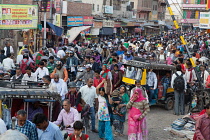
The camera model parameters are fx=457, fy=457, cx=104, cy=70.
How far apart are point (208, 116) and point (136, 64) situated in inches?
253

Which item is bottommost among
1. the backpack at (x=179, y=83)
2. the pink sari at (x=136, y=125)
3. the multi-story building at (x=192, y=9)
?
the pink sari at (x=136, y=125)

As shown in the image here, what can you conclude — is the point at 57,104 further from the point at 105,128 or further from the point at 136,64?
the point at 136,64

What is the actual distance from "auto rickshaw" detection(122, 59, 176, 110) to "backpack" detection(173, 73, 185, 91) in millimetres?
807

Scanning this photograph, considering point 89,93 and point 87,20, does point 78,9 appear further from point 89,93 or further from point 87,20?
point 89,93

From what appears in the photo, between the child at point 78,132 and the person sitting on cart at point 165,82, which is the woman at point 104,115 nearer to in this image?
the child at point 78,132

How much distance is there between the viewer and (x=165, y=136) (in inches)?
457

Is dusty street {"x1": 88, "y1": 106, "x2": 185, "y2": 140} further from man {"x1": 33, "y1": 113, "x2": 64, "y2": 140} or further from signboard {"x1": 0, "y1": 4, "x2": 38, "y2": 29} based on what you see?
signboard {"x1": 0, "y1": 4, "x2": 38, "y2": 29}

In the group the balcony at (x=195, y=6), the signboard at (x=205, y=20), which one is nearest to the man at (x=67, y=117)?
the signboard at (x=205, y=20)

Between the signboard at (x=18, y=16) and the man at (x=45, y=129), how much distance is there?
609 inches

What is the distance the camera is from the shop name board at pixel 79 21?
38375 mm

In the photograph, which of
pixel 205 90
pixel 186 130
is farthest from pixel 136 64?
pixel 186 130

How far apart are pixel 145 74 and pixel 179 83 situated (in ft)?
3.72

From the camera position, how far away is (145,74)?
1428 cm

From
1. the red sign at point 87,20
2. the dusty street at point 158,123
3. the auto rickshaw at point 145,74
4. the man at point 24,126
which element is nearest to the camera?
the man at point 24,126
